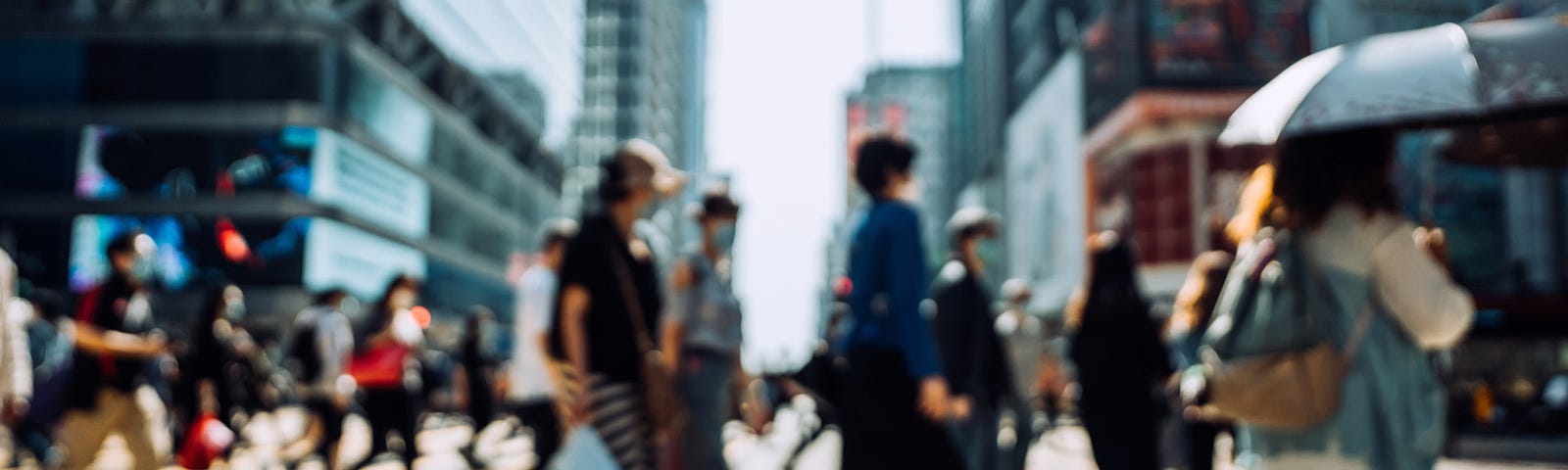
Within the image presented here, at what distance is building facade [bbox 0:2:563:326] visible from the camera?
4375 cm

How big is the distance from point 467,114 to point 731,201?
56.6 metres

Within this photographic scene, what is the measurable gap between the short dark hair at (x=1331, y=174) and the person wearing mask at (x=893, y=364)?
→ 1.30 metres

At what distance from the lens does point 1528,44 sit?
3857mm

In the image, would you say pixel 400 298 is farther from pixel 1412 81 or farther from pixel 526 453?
pixel 1412 81

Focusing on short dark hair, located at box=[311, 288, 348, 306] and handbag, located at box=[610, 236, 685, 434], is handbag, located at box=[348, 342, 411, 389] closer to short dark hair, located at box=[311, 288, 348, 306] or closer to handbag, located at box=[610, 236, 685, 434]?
short dark hair, located at box=[311, 288, 348, 306]

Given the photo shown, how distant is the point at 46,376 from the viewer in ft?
30.3

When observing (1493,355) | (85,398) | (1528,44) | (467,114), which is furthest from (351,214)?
(1528,44)

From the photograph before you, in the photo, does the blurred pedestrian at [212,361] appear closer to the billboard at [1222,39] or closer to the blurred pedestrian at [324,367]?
the blurred pedestrian at [324,367]

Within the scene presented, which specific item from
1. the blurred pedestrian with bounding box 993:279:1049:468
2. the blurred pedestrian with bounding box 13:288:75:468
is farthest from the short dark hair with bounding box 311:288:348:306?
the blurred pedestrian with bounding box 993:279:1049:468

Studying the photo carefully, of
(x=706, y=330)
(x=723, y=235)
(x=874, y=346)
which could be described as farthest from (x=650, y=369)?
(x=723, y=235)

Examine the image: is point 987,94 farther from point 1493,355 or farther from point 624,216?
point 624,216

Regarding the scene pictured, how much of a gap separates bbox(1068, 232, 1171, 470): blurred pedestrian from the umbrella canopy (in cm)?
269

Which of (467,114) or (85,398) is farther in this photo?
(467,114)

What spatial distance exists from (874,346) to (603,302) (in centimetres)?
88
